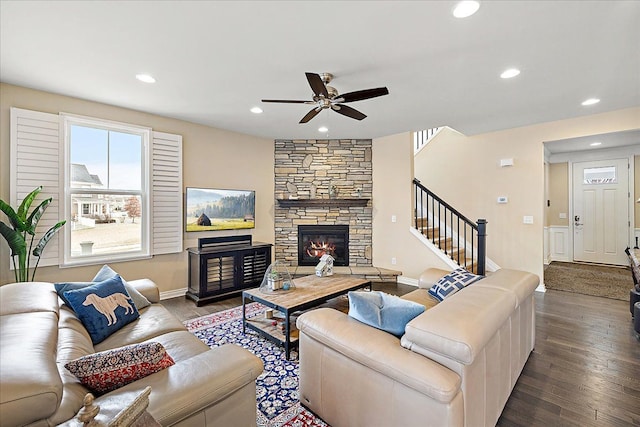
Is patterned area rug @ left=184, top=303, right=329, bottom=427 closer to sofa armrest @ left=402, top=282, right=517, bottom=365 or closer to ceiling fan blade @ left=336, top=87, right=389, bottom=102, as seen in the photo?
sofa armrest @ left=402, top=282, right=517, bottom=365

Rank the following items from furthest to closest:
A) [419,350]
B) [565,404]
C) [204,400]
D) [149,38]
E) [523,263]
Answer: [523,263] → [149,38] → [565,404] → [419,350] → [204,400]

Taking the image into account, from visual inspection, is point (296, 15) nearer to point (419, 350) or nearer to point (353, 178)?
point (419, 350)

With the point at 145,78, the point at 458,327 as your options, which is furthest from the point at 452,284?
the point at 145,78

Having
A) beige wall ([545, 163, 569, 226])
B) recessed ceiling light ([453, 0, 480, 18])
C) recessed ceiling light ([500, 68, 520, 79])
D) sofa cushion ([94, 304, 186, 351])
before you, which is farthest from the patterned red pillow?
beige wall ([545, 163, 569, 226])

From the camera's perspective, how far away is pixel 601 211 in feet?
20.0

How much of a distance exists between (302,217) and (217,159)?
190 cm

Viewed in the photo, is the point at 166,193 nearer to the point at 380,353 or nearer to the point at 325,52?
the point at 325,52

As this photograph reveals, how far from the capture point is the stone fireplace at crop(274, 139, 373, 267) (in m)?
5.59

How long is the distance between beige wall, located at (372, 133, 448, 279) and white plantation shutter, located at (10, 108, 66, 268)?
15.6 feet

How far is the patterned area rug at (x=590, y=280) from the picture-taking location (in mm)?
4402

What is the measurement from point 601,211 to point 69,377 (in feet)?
28.4

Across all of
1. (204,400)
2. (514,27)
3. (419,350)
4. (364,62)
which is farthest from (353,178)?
(204,400)

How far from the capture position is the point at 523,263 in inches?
189

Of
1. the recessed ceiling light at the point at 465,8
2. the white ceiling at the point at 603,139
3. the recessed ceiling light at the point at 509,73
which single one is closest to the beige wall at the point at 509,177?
the white ceiling at the point at 603,139
